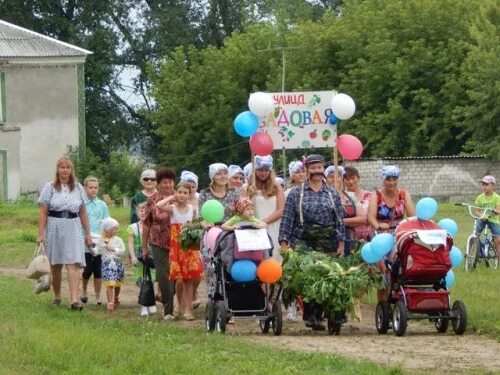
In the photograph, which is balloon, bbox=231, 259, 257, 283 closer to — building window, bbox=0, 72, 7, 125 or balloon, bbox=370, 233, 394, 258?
balloon, bbox=370, 233, 394, 258

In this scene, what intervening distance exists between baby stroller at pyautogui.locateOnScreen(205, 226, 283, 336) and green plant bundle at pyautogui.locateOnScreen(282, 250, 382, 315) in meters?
0.24

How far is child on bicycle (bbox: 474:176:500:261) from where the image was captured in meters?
23.3

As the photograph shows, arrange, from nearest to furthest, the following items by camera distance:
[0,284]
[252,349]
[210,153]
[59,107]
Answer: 1. [252,349]
2. [0,284]
3. [59,107]
4. [210,153]

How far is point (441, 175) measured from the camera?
2126 inches

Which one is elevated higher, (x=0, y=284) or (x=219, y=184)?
(x=219, y=184)

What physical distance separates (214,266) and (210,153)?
176 ft

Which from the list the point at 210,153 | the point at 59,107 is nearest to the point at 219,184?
the point at 59,107

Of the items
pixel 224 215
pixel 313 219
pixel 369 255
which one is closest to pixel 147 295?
pixel 224 215

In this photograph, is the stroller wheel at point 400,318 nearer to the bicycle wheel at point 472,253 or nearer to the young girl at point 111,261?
the young girl at point 111,261

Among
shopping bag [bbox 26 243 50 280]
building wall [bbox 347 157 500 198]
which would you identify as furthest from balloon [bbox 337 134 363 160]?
building wall [bbox 347 157 500 198]

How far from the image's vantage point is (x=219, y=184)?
15.9 meters

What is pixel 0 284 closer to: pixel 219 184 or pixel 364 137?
pixel 219 184

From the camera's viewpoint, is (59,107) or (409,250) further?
(59,107)

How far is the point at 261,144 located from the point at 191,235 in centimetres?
165
